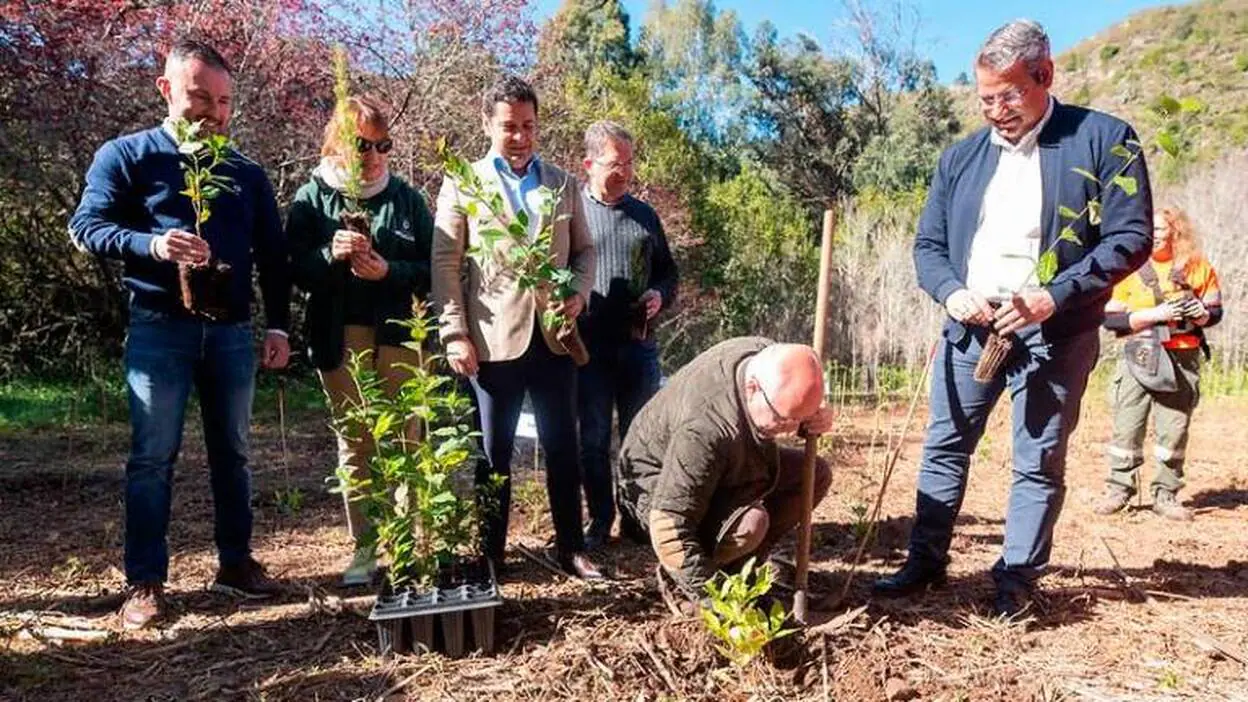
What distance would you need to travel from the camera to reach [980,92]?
2.57 meters

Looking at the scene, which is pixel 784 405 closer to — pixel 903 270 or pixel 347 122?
pixel 347 122

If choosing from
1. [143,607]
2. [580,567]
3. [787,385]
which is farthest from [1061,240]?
[143,607]

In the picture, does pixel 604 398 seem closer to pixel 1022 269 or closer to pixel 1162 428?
pixel 1022 269

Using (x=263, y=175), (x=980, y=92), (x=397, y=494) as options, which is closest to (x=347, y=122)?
(x=263, y=175)

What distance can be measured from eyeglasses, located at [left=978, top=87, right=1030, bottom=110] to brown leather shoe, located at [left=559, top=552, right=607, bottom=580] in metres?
2.06

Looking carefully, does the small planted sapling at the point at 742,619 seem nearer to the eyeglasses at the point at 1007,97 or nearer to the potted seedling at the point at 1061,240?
the potted seedling at the point at 1061,240

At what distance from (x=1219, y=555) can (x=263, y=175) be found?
4.27 meters

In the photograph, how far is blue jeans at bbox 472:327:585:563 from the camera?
2916 millimetres

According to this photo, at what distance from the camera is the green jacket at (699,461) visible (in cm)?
239

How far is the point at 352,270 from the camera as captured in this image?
110 inches

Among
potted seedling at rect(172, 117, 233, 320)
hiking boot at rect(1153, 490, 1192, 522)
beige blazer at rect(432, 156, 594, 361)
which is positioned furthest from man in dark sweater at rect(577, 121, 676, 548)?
hiking boot at rect(1153, 490, 1192, 522)

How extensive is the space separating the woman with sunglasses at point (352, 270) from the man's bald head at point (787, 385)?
130cm

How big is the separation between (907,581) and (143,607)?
2.63 m

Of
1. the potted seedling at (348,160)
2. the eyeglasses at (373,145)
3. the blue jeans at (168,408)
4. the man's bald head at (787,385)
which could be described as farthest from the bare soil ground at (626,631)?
the eyeglasses at (373,145)
